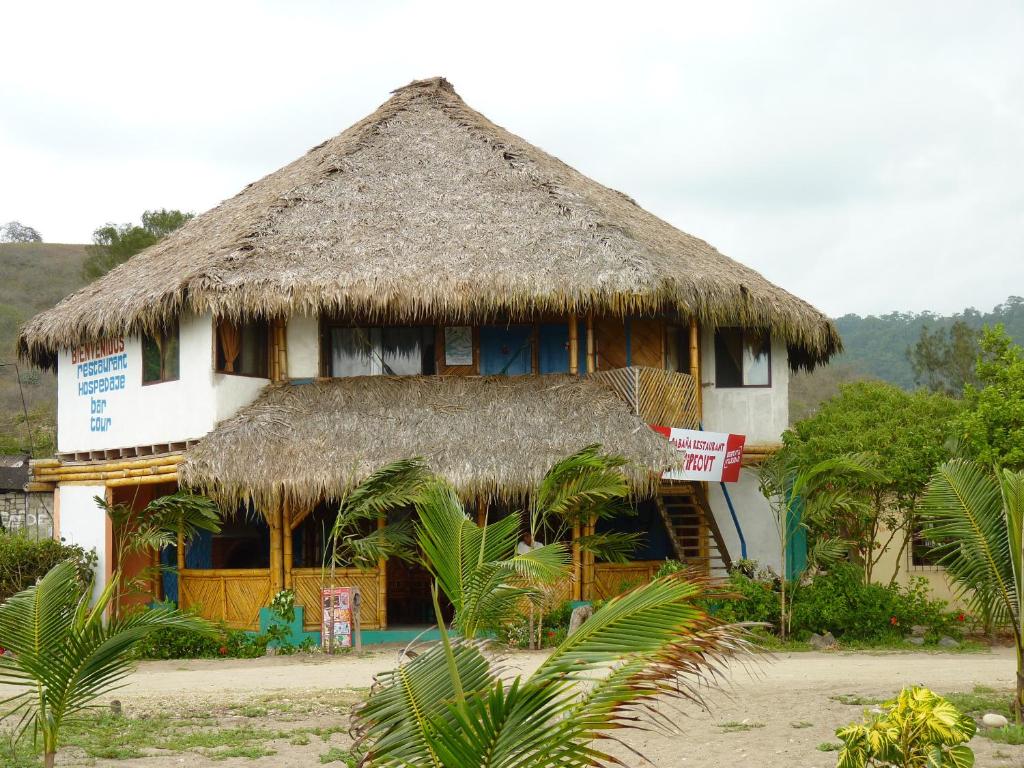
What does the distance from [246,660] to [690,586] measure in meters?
11.9

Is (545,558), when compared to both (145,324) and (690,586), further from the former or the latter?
(145,324)

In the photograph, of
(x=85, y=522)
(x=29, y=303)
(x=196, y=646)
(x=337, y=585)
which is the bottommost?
(x=196, y=646)

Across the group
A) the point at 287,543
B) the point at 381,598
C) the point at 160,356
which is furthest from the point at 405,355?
the point at 381,598

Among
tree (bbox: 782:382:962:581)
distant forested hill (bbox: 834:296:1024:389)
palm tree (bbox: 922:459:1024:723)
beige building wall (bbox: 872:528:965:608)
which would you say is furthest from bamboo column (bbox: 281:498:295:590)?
distant forested hill (bbox: 834:296:1024:389)

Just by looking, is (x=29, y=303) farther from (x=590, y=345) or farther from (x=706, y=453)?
(x=706, y=453)

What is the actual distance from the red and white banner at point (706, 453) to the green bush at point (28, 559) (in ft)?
27.3

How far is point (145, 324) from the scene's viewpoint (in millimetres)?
16797

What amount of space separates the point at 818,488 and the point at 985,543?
6133 mm

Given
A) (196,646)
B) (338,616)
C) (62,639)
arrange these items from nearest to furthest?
(62,639), (196,646), (338,616)

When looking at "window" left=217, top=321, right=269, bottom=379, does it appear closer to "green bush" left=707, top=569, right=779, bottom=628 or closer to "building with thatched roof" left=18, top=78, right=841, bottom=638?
"building with thatched roof" left=18, top=78, right=841, bottom=638

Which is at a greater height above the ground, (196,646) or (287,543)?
(287,543)

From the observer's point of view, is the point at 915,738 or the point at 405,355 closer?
the point at 915,738

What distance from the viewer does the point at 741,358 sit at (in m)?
19.1

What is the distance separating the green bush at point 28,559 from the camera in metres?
16.5
